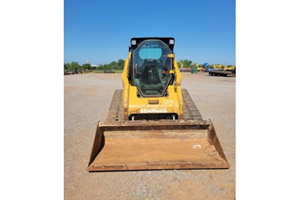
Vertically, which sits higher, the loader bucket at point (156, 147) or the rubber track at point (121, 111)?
the rubber track at point (121, 111)

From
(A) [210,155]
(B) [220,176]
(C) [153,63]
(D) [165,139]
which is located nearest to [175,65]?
(C) [153,63]

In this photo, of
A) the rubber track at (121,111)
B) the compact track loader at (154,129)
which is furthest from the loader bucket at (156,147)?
the rubber track at (121,111)

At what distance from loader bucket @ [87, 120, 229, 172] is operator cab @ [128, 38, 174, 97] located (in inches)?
52.5

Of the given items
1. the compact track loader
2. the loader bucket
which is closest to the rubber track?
the compact track loader

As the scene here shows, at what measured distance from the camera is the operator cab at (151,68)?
17.6 ft

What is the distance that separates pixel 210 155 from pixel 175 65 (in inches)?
101

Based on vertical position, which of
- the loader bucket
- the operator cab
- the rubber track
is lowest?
the loader bucket

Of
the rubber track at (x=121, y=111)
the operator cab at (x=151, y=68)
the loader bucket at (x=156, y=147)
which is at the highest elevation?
the operator cab at (x=151, y=68)

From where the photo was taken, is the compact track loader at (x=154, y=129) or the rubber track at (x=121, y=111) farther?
the rubber track at (x=121, y=111)

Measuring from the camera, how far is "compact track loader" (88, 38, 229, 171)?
3.52m

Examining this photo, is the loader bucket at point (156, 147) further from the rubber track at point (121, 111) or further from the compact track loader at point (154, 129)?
the rubber track at point (121, 111)

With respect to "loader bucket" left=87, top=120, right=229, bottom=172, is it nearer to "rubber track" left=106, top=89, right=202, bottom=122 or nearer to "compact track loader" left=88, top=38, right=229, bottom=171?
"compact track loader" left=88, top=38, right=229, bottom=171

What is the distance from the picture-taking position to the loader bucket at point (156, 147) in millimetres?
3402

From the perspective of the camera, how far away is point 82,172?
3629mm
